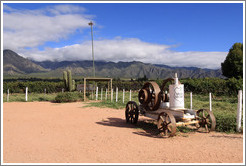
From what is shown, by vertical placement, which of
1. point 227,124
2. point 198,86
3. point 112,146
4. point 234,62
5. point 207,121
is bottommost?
point 112,146

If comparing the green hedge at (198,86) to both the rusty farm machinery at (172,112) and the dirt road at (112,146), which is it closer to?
the rusty farm machinery at (172,112)

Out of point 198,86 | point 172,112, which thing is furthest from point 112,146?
point 198,86

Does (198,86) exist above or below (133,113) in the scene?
above

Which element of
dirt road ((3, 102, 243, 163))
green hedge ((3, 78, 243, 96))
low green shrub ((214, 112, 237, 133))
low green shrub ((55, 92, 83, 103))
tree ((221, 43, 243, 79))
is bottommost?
dirt road ((3, 102, 243, 163))

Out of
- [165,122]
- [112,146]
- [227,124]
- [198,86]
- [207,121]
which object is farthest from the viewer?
[198,86]

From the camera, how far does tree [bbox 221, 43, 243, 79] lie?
124 feet

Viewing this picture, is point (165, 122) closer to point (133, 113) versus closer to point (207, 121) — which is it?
point (207, 121)

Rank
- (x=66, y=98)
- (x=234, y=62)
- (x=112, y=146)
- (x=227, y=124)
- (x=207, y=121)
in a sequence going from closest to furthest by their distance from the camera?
(x=112, y=146), (x=207, y=121), (x=227, y=124), (x=66, y=98), (x=234, y=62)

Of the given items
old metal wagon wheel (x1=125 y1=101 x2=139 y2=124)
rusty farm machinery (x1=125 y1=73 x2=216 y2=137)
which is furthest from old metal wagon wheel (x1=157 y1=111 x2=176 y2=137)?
old metal wagon wheel (x1=125 y1=101 x2=139 y2=124)

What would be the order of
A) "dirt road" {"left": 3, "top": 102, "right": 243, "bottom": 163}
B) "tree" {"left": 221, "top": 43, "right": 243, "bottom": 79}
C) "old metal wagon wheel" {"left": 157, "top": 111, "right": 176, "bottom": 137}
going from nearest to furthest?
1. "dirt road" {"left": 3, "top": 102, "right": 243, "bottom": 163}
2. "old metal wagon wheel" {"left": 157, "top": 111, "right": 176, "bottom": 137}
3. "tree" {"left": 221, "top": 43, "right": 243, "bottom": 79}

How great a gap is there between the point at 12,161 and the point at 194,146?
4.17 m

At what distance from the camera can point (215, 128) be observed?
24.3 ft

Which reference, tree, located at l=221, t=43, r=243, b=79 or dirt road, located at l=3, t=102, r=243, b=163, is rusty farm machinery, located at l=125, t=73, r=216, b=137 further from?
tree, located at l=221, t=43, r=243, b=79

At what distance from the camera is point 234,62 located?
3809 centimetres
